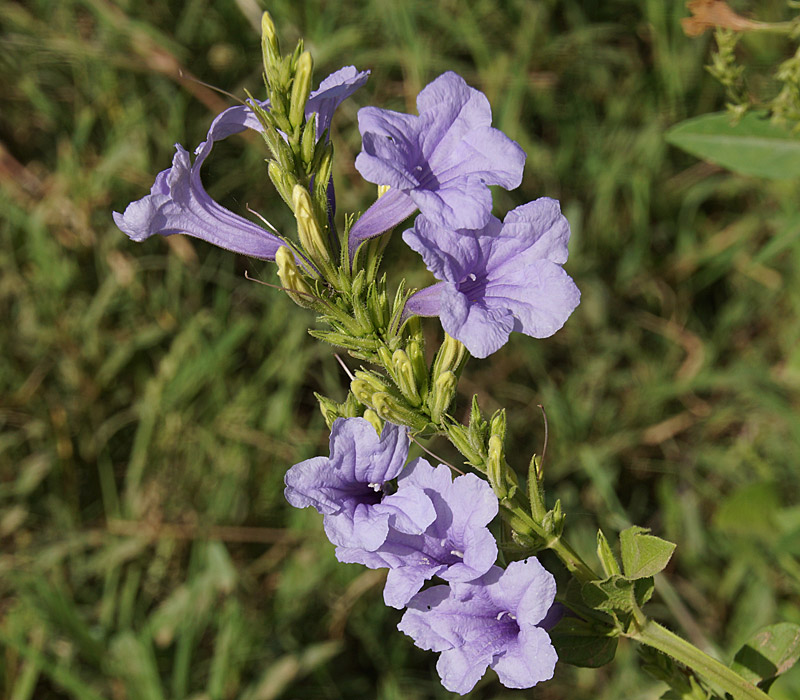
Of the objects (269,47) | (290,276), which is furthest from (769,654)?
(269,47)

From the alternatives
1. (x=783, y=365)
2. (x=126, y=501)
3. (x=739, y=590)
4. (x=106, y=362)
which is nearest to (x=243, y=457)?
(x=126, y=501)

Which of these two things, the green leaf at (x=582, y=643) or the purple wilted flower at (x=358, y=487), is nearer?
the purple wilted flower at (x=358, y=487)

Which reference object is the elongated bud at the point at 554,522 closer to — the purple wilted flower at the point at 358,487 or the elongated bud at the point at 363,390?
the purple wilted flower at the point at 358,487

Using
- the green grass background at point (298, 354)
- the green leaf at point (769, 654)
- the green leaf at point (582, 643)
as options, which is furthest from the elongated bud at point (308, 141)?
the green grass background at point (298, 354)

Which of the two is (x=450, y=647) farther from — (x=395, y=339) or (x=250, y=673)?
(x=250, y=673)

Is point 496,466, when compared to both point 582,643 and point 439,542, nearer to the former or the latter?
point 439,542

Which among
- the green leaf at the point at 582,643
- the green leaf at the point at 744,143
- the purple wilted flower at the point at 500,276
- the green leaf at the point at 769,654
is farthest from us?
the green leaf at the point at 744,143

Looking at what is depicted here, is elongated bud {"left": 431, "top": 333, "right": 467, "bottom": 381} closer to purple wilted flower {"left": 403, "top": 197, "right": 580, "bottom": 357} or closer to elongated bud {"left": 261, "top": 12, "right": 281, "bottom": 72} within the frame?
purple wilted flower {"left": 403, "top": 197, "right": 580, "bottom": 357}
